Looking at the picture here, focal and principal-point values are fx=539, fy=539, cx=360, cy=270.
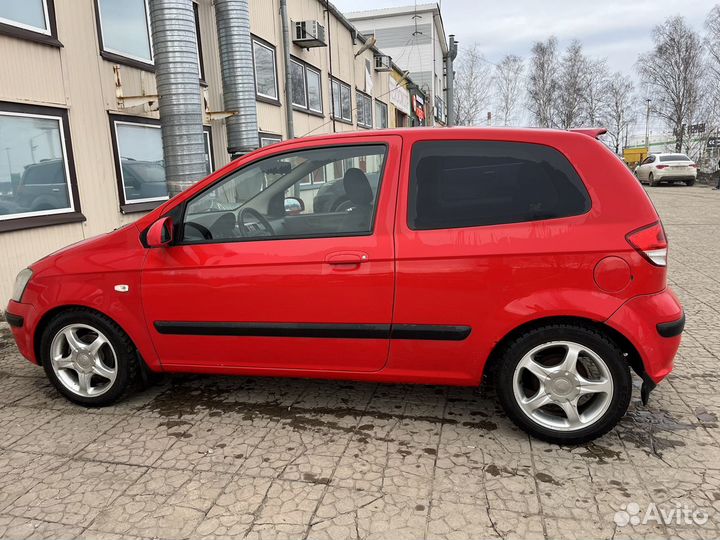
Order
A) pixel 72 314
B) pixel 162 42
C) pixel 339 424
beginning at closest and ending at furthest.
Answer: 1. pixel 339 424
2. pixel 72 314
3. pixel 162 42

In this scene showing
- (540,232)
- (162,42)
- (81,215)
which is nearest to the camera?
(540,232)

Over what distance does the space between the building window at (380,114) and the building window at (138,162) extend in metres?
15.0

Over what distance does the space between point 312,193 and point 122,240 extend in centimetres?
126

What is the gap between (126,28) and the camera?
25.8 ft

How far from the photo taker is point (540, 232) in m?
2.80

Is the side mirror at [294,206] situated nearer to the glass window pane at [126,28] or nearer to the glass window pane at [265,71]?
the glass window pane at [126,28]

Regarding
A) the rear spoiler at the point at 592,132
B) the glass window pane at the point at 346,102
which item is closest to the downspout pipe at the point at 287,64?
the glass window pane at the point at 346,102

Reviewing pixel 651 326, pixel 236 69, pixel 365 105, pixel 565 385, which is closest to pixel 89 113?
pixel 236 69

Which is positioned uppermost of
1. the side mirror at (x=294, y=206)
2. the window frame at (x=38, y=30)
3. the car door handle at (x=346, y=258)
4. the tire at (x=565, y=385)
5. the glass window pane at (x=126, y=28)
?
the glass window pane at (x=126, y=28)

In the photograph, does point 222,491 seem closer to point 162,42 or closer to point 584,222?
point 584,222

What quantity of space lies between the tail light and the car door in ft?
4.03

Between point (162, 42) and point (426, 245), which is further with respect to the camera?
point (162, 42)

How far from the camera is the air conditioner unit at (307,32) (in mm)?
12945

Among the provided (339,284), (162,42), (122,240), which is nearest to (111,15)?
(162,42)
